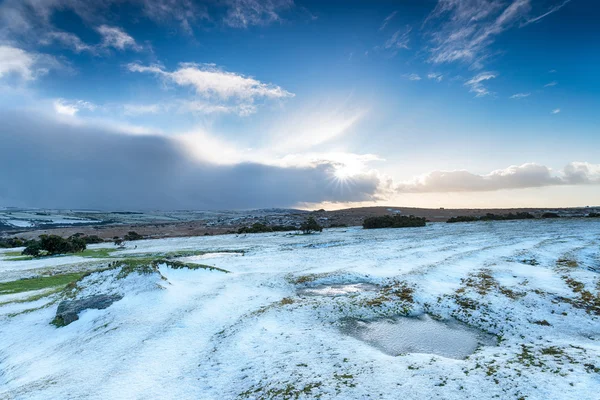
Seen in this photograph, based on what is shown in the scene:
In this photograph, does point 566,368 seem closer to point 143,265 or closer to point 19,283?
point 143,265

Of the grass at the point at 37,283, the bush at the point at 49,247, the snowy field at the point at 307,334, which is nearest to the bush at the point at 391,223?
the snowy field at the point at 307,334

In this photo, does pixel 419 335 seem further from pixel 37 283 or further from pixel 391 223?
pixel 391 223

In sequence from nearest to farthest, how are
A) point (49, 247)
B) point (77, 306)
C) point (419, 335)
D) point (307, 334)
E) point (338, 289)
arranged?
point (307, 334) < point (419, 335) < point (77, 306) < point (338, 289) < point (49, 247)

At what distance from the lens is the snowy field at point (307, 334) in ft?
26.9

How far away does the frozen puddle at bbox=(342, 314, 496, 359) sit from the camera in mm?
10383

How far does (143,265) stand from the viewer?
63.3 feet

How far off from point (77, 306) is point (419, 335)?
52.5 feet

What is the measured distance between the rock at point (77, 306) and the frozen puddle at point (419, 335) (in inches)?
475

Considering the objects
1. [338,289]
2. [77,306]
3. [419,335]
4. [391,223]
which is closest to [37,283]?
[77,306]

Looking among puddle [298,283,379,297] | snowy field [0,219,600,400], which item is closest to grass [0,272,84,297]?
snowy field [0,219,600,400]

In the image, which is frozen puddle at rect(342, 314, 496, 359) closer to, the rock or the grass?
the rock

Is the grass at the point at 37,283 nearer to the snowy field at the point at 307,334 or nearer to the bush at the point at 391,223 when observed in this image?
the snowy field at the point at 307,334

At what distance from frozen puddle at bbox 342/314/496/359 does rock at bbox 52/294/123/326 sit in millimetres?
12076

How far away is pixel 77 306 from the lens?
52.0 ft
